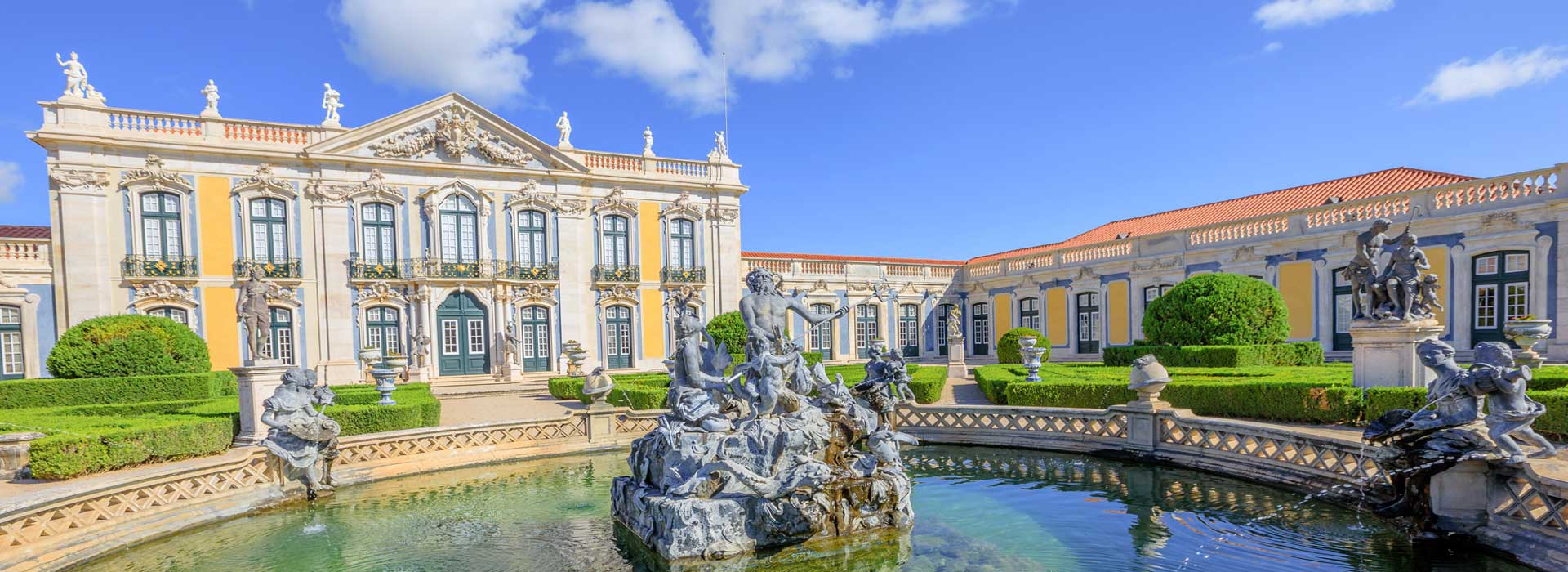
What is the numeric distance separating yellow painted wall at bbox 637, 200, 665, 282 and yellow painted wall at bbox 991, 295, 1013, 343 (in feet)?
46.6

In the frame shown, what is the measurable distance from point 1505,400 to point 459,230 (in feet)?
83.0

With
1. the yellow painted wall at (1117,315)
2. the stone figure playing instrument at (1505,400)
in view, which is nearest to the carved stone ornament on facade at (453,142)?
the yellow painted wall at (1117,315)

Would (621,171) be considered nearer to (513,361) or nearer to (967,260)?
(513,361)

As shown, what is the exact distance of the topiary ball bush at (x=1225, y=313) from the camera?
658 inches

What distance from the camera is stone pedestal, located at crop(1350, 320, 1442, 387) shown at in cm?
944

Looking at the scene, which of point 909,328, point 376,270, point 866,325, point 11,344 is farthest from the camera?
point 909,328

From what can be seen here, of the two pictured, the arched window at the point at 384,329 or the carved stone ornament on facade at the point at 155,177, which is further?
the arched window at the point at 384,329

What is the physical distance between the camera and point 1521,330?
38.9 feet

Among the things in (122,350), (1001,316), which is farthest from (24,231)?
(1001,316)

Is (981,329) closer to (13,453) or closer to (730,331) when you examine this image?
(730,331)

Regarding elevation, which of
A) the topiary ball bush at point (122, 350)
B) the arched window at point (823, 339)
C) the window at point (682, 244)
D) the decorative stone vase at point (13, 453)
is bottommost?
the arched window at point (823, 339)

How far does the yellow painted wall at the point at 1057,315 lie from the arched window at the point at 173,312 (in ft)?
94.7

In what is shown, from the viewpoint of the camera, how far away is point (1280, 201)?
26219 millimetres

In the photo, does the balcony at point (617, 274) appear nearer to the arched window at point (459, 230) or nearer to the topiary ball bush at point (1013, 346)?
the arched window at point (459, 230)
